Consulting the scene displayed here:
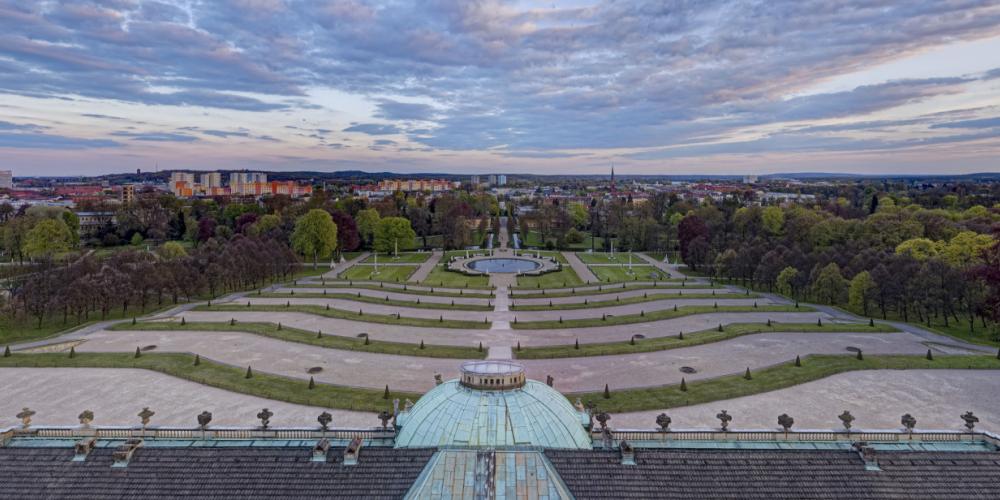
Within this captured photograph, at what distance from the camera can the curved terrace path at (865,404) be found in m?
29.2

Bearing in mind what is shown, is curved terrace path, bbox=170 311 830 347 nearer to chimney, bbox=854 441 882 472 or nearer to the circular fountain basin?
chimney, bbox=854 441 882 472

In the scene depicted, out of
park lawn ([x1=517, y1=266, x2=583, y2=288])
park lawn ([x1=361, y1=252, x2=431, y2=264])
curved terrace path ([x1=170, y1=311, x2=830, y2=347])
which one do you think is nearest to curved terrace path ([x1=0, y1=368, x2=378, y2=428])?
curved terrace path ([x1=170, y1=311, x2=830, y2=347])

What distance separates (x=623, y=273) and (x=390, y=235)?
44386mm

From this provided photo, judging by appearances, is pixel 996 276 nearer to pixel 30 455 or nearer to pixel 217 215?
pixel 30 455

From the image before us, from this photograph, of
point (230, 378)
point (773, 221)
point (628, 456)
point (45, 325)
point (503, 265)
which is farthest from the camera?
point (773, 221)

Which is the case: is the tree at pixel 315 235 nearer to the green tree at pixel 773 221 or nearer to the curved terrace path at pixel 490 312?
the curved terrace path at pixel 490 312

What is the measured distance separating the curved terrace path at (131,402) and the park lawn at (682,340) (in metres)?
16.3

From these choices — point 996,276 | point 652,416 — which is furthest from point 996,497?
point 996,276

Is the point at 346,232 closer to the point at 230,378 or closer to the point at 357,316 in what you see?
the point at 357,316

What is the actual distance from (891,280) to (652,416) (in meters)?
39.7

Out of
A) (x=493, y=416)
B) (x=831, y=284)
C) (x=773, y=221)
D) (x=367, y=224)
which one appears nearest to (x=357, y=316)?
(x=493, y=416)

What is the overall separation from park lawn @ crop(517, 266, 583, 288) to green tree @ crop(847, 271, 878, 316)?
31.8 meters

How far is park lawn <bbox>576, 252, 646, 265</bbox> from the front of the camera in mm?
97188

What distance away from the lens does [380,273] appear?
83.2m
